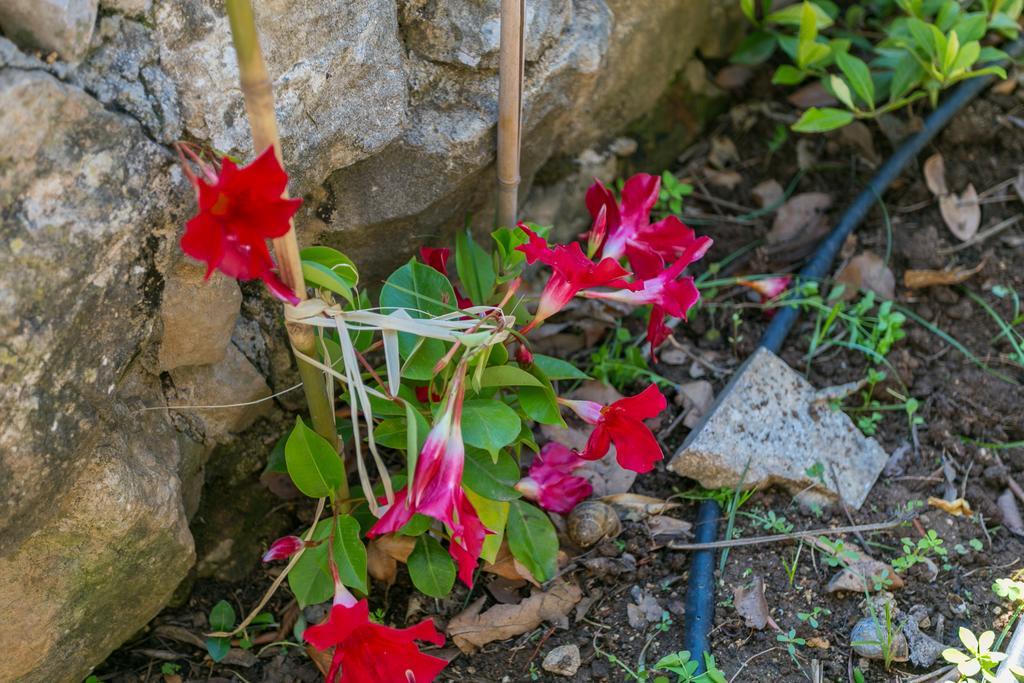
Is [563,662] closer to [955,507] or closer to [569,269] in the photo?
[569,269]

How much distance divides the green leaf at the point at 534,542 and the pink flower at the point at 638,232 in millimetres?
460

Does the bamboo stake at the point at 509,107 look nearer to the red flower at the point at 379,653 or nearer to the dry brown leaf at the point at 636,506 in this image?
the dry brown leaf at the point at 636,506

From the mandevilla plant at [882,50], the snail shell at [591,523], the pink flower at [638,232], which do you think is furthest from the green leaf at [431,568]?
the mandevilla plant at [882,50]

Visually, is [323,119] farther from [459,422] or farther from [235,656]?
[235,656]

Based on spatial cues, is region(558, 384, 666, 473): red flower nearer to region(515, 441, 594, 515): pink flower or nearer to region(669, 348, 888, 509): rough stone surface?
region(515, 441, 594, 515): pink flower

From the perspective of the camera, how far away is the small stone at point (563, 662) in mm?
1650

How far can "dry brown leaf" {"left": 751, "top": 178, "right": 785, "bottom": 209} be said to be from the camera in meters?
2.51

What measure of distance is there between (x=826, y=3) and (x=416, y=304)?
1.46m

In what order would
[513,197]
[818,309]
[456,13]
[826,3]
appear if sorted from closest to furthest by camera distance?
[456,13] < [513,197] < [818,309] < [826,3]

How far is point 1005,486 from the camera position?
192 cm

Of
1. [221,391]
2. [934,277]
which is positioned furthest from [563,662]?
[934,277]

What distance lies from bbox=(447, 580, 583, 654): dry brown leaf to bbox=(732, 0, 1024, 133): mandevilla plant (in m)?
1.16

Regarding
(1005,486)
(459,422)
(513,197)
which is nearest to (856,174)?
(1005,486)

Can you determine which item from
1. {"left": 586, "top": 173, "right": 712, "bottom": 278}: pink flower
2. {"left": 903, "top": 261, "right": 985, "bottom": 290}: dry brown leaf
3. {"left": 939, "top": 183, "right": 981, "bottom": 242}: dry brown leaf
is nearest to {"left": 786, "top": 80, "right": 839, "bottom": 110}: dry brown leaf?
{"left": 939, "top": 183, "right": 981, "bottom": 242}: dry brown leaf
